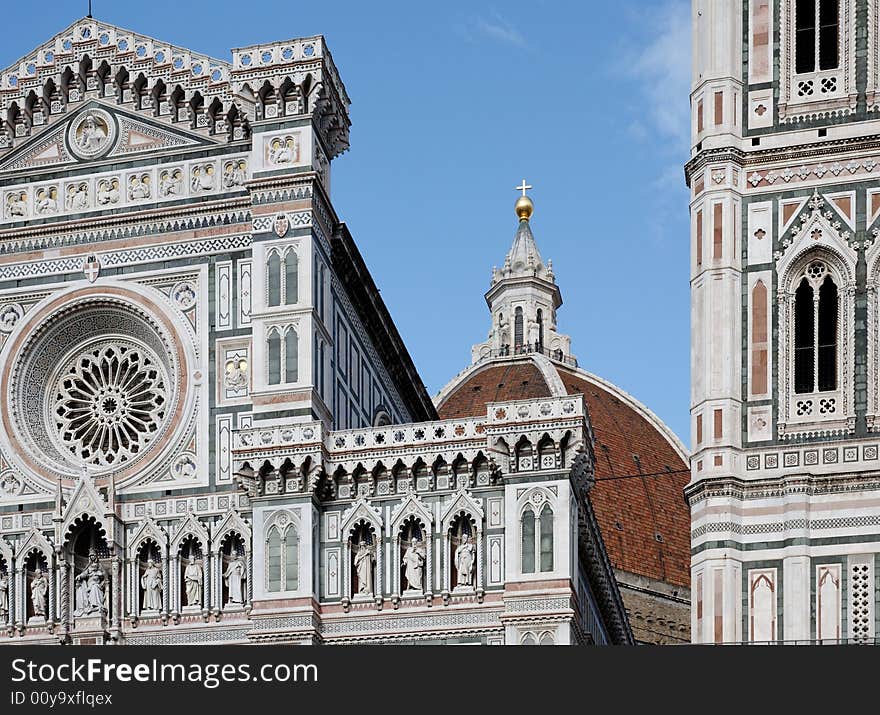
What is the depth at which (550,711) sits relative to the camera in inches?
→ 1125

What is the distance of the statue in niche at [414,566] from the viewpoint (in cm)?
4106

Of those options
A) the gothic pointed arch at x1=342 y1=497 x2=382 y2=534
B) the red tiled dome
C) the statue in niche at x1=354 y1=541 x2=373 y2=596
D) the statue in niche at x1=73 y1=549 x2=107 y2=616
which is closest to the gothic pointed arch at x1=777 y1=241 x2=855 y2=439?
the gothic pointed arch at x1=342 y1=497 x2=382 y2=534

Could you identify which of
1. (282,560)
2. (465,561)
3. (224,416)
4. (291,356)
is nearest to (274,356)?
(291,356)

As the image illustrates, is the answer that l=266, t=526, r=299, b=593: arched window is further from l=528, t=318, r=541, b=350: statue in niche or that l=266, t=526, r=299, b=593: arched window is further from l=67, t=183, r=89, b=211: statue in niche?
l=528, t=318, r=541, b=350: statue in niche

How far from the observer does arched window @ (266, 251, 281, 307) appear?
42.4 metres

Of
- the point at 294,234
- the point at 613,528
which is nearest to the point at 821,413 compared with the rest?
the point at 294,234

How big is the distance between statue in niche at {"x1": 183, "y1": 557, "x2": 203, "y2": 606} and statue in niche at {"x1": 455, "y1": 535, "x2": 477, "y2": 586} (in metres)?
3.60

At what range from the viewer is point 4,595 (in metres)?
42.1

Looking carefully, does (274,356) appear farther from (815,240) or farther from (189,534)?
(815,240)

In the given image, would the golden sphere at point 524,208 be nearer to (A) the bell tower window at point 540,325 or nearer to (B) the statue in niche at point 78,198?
(A) the bell tower window at point 540,325

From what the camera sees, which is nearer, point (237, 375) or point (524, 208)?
point (237, 375)

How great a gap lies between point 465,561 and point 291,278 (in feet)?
15.6

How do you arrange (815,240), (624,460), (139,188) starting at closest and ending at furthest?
(815,240), (139,188), (624,460)

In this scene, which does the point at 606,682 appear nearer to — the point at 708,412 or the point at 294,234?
the point at 708,412
